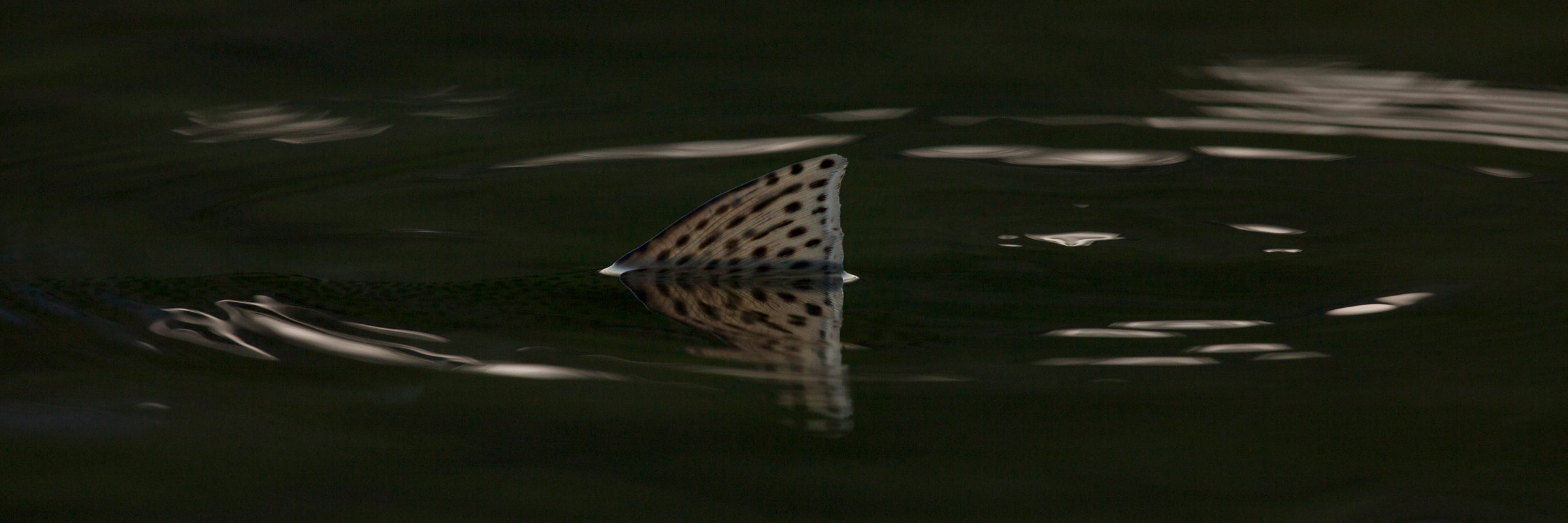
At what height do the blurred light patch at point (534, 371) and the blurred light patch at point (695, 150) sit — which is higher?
the blurred light patch at point (695, 150)

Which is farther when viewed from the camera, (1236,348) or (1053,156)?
(1053,156)

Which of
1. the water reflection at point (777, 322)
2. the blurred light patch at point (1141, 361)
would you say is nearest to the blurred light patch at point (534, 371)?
the water reflection at point (777, 322)

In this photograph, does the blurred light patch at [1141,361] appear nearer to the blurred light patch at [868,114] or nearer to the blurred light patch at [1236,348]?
the blurred light patch at [1236,348]

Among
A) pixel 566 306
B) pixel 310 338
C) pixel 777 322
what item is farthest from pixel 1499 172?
pixel 310 338

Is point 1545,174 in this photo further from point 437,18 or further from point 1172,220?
point 437,18

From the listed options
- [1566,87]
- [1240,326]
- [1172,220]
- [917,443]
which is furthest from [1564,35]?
[917,443]

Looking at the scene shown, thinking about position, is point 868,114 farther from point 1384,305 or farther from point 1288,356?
point 1288,356
